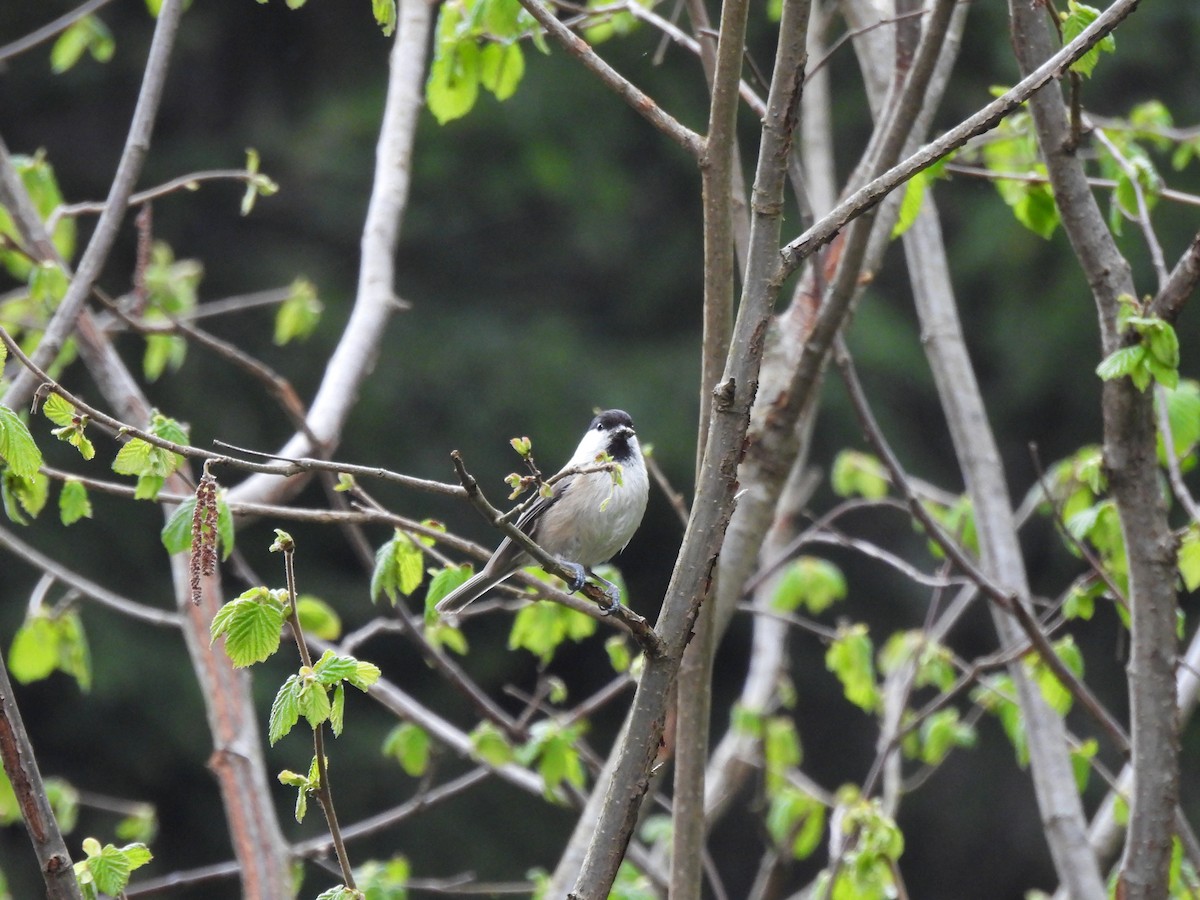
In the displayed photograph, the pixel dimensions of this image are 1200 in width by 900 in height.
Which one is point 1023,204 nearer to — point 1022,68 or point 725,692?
point 1022,68

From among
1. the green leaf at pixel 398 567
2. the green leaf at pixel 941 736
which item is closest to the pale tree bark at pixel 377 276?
the green leaf at pixel 398 567

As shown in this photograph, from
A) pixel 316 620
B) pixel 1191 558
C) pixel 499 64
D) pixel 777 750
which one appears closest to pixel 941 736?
pixel 777 750

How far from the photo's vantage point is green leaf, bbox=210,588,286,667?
1.88 metres

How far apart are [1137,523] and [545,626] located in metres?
1.36

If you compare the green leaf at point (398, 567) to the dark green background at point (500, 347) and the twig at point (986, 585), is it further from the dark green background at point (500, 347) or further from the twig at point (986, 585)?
the dark green background at point (500, 347)

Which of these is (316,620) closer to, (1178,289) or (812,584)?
(812,584)

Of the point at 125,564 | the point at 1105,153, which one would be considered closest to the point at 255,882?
the point at 1105,153

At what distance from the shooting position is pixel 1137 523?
257 cm

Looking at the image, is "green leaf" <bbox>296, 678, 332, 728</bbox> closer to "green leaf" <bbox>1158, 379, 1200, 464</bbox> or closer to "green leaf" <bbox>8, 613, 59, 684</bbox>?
"green leaf" <bbox>8, 613, 59, 684</bbox>

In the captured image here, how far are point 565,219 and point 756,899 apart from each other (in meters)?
7.65

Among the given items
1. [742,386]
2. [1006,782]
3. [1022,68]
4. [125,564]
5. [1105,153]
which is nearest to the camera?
[742,386]

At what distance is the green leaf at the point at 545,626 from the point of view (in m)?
3.13

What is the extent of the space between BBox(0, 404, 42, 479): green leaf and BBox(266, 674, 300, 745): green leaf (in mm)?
472

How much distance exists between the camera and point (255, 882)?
9.96ft
